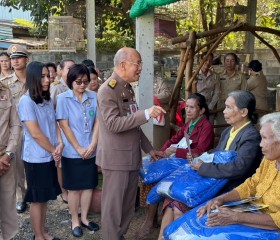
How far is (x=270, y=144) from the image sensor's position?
8.04 feet

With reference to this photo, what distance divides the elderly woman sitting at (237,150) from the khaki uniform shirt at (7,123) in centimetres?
146

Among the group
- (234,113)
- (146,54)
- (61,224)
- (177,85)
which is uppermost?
(146,54)

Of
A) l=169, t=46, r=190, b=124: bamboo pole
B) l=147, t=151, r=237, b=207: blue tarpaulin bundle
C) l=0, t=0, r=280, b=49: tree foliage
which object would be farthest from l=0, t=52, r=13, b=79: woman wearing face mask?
l=0, t=0, r=280, b=49: tree foliage

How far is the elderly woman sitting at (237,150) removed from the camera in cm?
292

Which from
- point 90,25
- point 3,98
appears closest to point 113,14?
point 90,25

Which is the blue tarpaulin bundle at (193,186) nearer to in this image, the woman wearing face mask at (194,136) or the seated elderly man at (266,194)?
the seated elderly man at (266,194)

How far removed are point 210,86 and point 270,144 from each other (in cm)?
364

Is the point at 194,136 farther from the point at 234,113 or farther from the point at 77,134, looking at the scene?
the point at 77,134

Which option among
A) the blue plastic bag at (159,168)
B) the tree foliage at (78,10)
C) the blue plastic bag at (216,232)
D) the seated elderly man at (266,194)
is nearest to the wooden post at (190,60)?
the blue plastic bag at (159,168)

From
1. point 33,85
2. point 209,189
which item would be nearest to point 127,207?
point 209,189

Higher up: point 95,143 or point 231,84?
point 231,84

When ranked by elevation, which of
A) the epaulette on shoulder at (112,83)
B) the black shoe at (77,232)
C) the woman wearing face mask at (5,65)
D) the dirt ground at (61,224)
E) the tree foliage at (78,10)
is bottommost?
the dirt ground at (61,224)

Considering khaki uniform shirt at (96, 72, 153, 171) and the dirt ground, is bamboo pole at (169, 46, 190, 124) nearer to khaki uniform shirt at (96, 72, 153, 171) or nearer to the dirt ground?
the dirt ground

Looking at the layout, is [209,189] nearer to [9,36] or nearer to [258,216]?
[258,216]
